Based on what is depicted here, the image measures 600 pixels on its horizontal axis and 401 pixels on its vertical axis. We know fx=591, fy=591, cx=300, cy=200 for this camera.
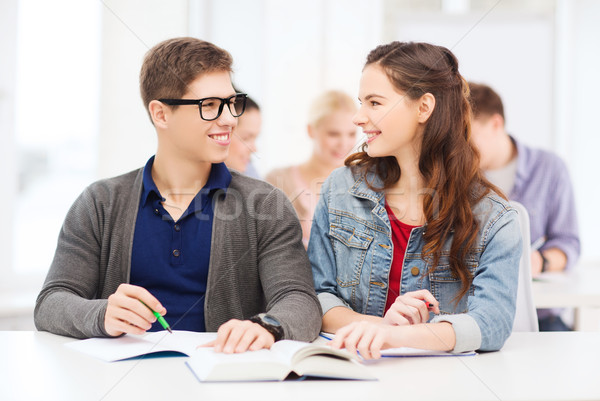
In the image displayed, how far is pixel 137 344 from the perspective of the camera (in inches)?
43.6

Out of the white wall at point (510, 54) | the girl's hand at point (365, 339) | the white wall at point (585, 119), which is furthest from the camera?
the white wall at point (585, 119)

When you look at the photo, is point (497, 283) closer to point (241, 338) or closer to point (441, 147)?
point (441, 147)

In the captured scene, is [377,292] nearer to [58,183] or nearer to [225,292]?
[225,292]

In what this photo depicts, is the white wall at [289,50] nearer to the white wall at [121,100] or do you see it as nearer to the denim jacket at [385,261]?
the white wall at [121,100]

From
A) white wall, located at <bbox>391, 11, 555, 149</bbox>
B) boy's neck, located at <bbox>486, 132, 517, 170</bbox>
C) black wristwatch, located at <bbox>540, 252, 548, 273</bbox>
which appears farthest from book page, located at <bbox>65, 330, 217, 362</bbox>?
white wall, located at <bbox>391, 11, 555, 149</bbox>

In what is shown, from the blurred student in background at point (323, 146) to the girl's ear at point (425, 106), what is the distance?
4.63ft

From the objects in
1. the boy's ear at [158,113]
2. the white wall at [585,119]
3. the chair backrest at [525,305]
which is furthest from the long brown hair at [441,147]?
the white wall at [585,119]

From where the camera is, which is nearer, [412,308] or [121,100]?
[412,308]

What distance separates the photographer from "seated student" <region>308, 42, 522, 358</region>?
4.23 feet

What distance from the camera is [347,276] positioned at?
1.40 meters

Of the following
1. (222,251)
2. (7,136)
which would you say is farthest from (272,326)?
(7,136)

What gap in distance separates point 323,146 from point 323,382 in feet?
6.78

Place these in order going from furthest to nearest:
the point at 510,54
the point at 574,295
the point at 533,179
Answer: the point at 510,54 < the point at 533,179 < the point at 574,295

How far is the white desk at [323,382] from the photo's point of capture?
2.88ft
